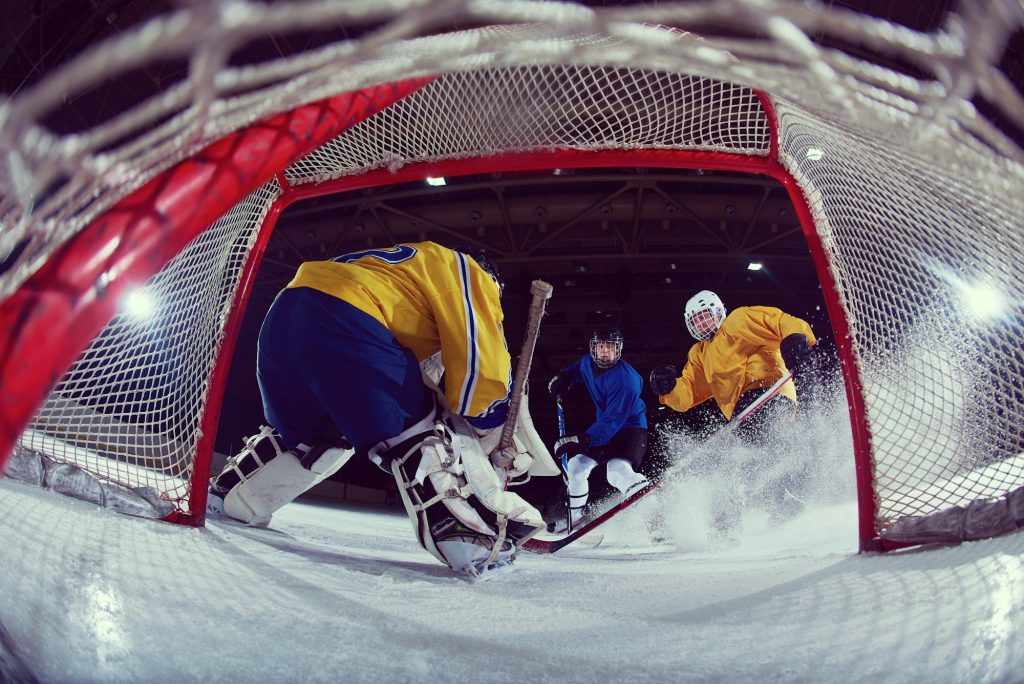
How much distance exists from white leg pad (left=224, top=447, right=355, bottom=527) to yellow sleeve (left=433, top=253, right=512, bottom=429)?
0.54 metres

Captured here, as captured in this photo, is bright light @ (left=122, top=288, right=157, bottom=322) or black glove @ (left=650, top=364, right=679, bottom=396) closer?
bright light @ (left=122, top=288, right=157, bottom=322)

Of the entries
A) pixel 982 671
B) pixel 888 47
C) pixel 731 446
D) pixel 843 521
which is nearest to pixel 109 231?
pixel 888 47

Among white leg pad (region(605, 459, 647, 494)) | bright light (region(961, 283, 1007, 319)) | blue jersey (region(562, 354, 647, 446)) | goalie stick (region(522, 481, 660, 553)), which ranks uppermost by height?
bright light (region(961, 283, 1007, 319))

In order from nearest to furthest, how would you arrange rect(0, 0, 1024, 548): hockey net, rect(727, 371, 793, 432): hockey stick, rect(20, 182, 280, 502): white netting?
rect(0, 0, 1024, 548): hockey net
rect(20, 182, 280, 502): white netting
rect(727, 371, 793, 432): hockey stick

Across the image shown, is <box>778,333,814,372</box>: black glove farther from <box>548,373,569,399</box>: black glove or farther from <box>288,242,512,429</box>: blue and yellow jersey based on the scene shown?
<box>288,242,512,429</box>: blue and yellow jersey

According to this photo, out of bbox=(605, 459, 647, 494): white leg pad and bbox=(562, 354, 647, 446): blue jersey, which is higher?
bbox=(562, 354, 647, 446): blue jersey

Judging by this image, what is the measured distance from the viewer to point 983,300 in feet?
4.84

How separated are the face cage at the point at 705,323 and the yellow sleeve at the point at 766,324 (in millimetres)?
163

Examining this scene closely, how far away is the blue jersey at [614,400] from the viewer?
3.81m

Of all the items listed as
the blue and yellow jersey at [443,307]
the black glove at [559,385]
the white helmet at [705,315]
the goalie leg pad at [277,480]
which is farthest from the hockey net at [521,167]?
the black glove at [559,385]

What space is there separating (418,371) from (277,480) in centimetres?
74

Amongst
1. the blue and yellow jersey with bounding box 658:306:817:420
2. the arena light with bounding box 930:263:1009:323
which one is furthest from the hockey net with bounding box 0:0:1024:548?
the blue and yellow jersey with bounding box 658:306:817:420

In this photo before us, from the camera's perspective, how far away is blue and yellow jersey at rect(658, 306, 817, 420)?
3158 mm

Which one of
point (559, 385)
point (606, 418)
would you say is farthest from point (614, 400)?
point (559, 385)
